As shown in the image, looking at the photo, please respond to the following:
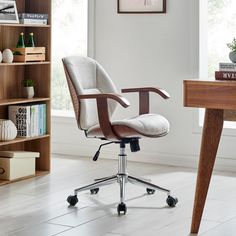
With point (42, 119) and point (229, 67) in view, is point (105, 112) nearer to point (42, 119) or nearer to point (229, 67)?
point (229, 67)

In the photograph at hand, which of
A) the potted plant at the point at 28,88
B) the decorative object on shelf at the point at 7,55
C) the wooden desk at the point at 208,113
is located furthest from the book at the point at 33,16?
the wooden desk at the point at 208,113

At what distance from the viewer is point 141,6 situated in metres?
6.11

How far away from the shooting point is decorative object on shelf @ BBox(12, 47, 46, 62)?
5.34 metres

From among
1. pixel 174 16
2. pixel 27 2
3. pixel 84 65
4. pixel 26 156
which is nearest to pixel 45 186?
pixel 26 156

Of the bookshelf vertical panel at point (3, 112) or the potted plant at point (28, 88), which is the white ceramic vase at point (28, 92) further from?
the bookshelf vertical panel at point (3, 112)

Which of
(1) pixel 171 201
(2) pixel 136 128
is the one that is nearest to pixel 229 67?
(2) pixel 136 128

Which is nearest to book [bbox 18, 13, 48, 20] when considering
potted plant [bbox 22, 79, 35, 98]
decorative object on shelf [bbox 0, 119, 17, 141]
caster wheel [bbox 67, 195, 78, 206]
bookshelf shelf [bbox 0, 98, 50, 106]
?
potted plant [bbox 22, 79, 35, 98]

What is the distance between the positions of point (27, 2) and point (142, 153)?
170 centimetres

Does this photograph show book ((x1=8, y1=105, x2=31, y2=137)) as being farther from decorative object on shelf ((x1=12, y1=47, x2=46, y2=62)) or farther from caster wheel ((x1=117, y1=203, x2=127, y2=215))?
caster wheel ((x1=117, y1=203, x2=127, y2=215))

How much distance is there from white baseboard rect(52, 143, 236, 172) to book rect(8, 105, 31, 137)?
1111 millimetres

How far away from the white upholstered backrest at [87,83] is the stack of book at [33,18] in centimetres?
71

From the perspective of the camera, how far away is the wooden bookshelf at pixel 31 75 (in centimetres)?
545

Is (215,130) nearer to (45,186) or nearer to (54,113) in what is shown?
(45,186)

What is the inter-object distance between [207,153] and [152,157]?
2.31 meters
